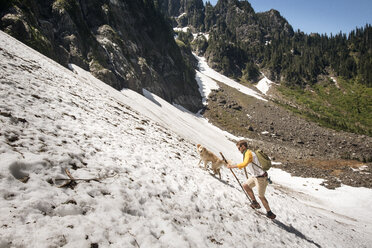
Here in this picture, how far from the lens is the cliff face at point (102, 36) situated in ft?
73.8

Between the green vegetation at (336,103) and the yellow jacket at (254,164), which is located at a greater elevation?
the green vegetation at (336,103)

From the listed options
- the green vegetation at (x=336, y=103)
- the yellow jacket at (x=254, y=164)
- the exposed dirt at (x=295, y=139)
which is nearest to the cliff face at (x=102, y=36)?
the exposed dirt at (x=295, y=139)

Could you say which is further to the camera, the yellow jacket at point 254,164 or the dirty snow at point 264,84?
the dirty snow at point 264,84

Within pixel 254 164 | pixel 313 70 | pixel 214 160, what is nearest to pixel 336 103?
pixel 313 70

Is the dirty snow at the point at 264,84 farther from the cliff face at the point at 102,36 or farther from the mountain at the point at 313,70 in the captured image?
the cliff face at the point at 102,36

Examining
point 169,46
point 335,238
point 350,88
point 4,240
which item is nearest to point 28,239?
point 4,240

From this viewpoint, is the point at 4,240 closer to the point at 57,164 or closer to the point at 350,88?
the point at 57,164

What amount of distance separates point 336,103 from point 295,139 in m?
63.5

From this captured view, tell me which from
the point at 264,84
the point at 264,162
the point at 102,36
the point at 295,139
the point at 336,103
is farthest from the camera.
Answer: the point at 264,84

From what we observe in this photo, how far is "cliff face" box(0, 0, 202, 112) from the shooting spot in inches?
885

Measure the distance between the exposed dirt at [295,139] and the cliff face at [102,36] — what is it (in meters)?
16.4

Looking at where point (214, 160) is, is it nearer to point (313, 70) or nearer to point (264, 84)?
point (264, 84)

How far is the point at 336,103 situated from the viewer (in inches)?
3701

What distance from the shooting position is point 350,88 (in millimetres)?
103125
